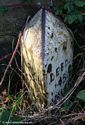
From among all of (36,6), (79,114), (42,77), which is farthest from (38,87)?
(36,6)

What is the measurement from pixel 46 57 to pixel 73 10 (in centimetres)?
32

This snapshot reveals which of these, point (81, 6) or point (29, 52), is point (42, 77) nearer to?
point (29, 52)

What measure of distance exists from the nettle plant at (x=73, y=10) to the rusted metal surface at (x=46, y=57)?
6 centimetres

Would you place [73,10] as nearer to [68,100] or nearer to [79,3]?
[79,3]

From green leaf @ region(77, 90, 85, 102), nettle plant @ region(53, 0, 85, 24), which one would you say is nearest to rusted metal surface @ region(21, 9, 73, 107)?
nettle plant @ region(53, 0, 85, 24)

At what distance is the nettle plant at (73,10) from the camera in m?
2.41

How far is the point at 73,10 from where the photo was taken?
2.44 m

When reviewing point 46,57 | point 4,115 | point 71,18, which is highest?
point 71,18

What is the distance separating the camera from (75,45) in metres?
2.64

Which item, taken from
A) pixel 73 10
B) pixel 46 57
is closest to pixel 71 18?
pixel 73 10

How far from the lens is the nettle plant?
2.41 meters

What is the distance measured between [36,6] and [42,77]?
0.46 meters

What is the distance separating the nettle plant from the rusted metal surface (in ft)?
0.19

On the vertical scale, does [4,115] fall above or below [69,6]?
below
